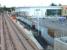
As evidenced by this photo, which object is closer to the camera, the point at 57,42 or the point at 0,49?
the point at 57,42

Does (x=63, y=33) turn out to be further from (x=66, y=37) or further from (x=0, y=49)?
(x=0, y=49)

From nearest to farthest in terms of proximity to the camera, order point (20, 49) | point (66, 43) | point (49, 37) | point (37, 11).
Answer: point (66, 43) < point (49, 37) < point (20, 49) < point (37, 11)

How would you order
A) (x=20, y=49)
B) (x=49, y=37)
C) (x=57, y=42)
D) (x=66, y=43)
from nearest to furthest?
(x=66, y=43)
(x=57, y=42)
(x=49, y=37)
(x=20, y=49)

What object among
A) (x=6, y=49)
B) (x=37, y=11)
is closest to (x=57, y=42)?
(x=6, y=49)

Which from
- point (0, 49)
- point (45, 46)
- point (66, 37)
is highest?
point (66, 37)

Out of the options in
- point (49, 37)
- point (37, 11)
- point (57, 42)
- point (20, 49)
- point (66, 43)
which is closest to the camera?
point (66, 43)

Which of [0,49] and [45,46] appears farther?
[0,49]

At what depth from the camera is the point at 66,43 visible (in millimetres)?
1780

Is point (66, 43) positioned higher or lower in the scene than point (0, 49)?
higher

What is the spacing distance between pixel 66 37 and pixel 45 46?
1.16ft

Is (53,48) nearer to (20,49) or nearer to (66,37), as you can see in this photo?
(66,37)

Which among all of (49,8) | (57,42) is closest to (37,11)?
(49,8)

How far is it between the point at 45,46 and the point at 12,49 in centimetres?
142

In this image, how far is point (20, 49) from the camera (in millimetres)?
3420
